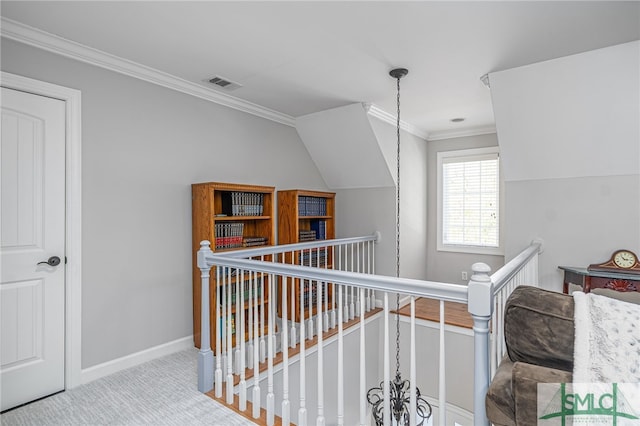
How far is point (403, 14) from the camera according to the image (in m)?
2.06

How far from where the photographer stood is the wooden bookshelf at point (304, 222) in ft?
12.5

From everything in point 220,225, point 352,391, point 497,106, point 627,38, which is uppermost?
point 627,38

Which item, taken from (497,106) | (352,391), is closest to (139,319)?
(352,391)

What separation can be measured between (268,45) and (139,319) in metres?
2.37

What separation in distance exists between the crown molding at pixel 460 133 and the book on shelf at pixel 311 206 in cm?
202

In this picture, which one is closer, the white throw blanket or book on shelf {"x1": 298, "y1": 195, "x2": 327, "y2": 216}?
the white throw blanket

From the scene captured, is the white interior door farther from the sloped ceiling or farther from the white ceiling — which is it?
the sloped ceiling

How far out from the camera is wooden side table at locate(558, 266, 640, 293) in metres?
2.84

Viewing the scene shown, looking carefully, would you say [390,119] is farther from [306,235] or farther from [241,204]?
[241,204]

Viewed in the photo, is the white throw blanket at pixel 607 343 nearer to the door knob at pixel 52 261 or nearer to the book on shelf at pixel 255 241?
the book on shelf at pixel 255 241

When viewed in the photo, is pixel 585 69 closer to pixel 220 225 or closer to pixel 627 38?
pixel 627 38

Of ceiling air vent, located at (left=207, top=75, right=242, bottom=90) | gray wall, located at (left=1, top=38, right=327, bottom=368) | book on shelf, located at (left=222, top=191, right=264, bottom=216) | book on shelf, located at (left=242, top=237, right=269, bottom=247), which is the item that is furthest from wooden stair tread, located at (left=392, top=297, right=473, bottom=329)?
ceiling air vent, located at (left=207, top=75, right=242, bottom=90)

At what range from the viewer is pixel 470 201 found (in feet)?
16.1

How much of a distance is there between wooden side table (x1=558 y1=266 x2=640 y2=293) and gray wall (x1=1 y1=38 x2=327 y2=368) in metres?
3.44
